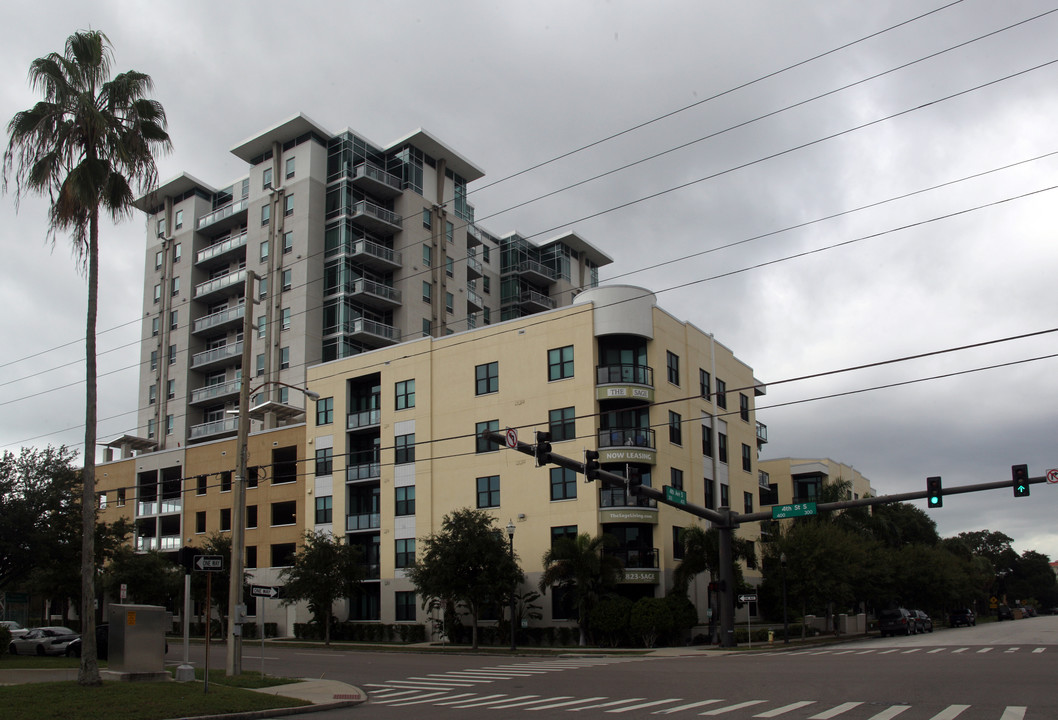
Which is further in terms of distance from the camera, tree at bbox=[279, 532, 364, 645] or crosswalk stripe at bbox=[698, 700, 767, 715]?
tree at bbox=[279, 532, 364, 645]

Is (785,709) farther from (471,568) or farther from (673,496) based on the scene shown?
(471,568)

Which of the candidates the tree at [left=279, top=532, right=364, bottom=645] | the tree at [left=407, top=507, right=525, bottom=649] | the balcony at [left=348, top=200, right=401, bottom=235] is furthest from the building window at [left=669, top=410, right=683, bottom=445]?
the balcony at [left=348, top=200, right=401, bottom=235]

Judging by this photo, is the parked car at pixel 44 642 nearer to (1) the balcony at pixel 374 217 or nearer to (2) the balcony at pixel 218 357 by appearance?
(2) the balcony at pixel 218 357

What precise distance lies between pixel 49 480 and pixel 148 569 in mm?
20065

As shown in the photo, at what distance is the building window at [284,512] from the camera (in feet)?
207

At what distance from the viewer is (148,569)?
58.6 metres

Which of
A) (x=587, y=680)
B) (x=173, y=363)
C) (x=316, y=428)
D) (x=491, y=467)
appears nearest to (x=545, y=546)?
(x=491, y=467)

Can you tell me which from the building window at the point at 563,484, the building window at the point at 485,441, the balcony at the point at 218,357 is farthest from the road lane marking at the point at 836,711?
the balcony at the point at 218,357

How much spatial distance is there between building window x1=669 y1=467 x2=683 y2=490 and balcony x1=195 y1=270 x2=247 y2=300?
134 feet

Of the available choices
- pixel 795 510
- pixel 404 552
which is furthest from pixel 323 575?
pixel 795 510

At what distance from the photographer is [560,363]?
50.5 meters

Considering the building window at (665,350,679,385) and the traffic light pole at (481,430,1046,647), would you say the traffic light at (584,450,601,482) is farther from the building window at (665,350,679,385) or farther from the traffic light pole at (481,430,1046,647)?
the building window at (665,350,679,385)

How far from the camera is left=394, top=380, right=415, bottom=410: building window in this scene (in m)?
→ 56.6

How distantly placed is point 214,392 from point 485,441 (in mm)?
30853
